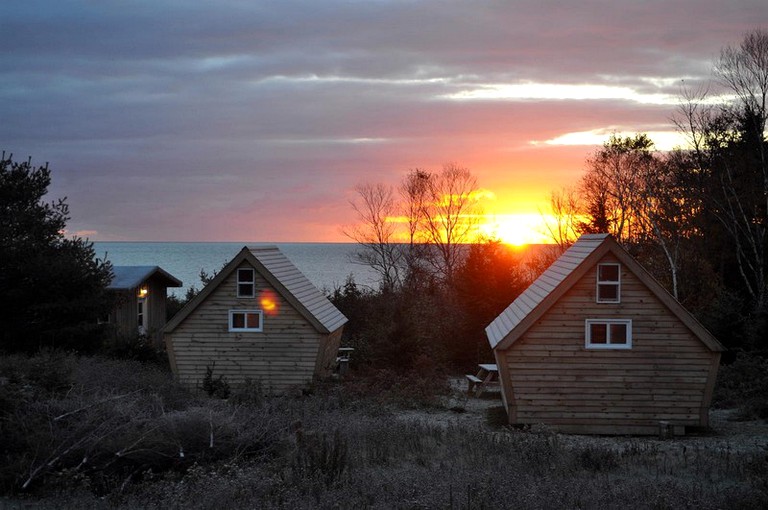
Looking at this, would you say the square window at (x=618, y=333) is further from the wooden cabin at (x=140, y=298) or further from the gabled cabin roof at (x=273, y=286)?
the wooden cabin at (x=140, y=298)

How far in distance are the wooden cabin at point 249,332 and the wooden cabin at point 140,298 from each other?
31.2 feet

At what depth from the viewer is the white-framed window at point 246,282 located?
27.2 metres

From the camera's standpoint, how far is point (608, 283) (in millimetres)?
21812

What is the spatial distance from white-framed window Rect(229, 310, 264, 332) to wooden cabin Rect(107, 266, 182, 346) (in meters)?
10.3

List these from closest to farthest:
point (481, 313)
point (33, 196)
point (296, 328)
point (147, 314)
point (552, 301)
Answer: point (552, 301) < point (296, 328) < point (33, 196) < point (481, 313) < point (147, 314)

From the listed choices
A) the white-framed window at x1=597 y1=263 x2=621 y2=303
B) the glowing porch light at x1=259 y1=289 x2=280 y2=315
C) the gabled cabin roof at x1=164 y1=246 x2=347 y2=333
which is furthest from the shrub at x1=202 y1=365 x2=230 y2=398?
the white-framed window at x1=597 y1=263 x2=621 y2=303

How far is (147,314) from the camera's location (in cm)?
4350

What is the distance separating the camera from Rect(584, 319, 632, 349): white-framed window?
21797mm

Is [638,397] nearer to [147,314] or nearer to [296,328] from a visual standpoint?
[296,328]

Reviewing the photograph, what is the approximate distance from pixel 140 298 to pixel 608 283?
2874cm

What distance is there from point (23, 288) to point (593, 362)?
2206 centimetres

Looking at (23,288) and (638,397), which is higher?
(23,288)

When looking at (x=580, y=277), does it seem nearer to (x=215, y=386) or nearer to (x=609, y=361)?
(x=609, y=361)

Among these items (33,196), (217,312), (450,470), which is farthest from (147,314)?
(450,470)
